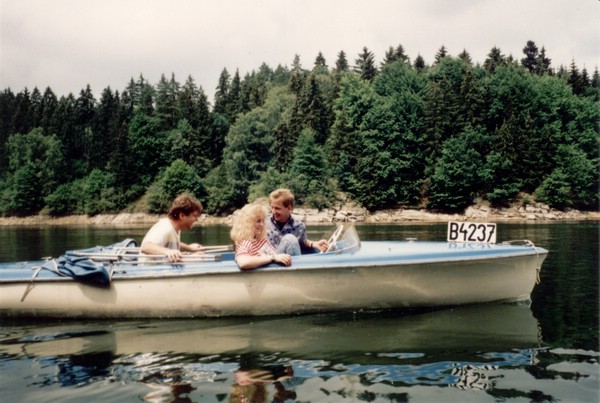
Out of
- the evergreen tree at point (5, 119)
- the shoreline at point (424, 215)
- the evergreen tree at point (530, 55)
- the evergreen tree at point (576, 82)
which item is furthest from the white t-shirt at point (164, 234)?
the evergreen tree at point (530, 55)

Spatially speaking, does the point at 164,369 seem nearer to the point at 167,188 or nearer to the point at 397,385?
the point at 397,385

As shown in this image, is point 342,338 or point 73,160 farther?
point 73,160

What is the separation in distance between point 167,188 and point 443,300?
62889mm

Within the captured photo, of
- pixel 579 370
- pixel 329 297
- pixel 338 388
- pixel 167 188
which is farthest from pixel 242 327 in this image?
pixel 167 188

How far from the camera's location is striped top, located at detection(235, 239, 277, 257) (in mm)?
7383

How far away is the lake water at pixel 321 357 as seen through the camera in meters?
5.02

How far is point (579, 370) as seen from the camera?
5.43 m

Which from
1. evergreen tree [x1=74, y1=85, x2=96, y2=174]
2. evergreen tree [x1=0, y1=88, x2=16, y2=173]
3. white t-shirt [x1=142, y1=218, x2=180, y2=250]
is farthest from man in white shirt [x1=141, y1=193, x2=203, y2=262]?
evergreen tree [x1=74, y1=85, x2=96, y2=174]

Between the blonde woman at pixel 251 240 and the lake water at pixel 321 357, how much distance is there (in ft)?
3.01

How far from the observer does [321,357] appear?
6.02 m

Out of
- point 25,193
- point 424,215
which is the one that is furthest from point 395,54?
point 25,193

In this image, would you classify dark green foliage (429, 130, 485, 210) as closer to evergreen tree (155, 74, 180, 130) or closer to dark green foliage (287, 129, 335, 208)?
dark green foliage (287, 129, 335, 208)

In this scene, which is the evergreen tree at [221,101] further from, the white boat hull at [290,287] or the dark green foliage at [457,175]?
the white boat hull at [290,287]

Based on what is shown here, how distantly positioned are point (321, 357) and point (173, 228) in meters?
3.07
